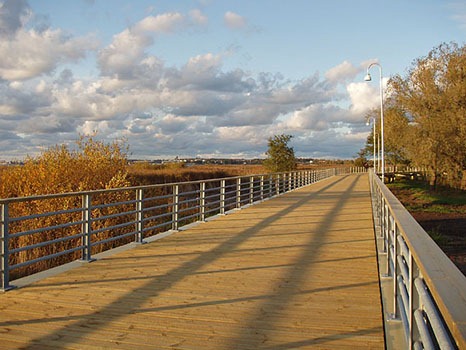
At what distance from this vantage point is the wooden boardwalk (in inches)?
158

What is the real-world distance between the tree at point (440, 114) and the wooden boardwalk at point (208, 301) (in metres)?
21.5

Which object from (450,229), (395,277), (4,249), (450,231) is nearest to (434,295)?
(395,277)

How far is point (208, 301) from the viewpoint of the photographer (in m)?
5.09

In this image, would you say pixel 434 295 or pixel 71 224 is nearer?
pixel 434 295

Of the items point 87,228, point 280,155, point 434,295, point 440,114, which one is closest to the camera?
point 434,295

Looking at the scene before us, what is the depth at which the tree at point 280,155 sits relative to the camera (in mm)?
47906

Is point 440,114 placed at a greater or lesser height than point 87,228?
greater

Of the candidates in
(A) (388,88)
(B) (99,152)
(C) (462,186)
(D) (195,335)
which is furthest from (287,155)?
(D) (195,335)

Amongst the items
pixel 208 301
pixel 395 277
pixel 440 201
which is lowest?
pixel 440 201

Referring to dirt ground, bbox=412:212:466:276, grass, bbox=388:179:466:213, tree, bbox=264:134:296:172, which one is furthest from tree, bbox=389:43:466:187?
tree, bbox=264:134:296:172

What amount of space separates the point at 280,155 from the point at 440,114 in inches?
854

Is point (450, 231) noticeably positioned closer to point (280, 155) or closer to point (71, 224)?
point (71, 224)

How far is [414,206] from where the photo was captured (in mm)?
26594

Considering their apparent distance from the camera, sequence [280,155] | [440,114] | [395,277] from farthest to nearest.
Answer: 1. [280,155]
2. [440,114]
3. [395,277]
